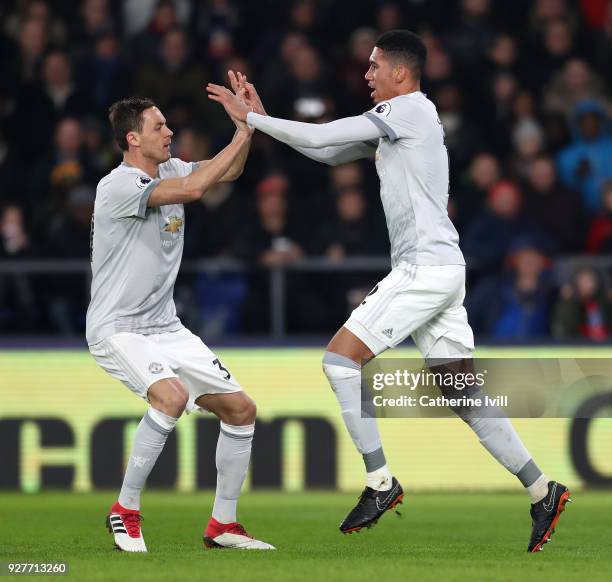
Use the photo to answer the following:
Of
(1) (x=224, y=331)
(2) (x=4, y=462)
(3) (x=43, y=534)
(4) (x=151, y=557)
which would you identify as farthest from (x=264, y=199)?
(4) (x=151, y=557)

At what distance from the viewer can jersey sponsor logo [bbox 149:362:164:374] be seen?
25.7 ft

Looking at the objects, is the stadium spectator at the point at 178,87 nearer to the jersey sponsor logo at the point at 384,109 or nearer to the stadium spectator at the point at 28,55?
the stadium spectator at the point at 28,55

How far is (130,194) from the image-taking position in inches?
312

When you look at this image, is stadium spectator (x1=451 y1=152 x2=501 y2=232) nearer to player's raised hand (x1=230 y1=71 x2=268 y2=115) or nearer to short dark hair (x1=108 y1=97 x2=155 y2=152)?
player's raised hand (x1=230 y1=71 x2=268 y2=115)

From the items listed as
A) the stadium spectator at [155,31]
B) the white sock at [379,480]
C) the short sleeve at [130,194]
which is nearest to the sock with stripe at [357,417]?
the white sock at [379,480]

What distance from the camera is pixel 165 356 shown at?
26.3 feet

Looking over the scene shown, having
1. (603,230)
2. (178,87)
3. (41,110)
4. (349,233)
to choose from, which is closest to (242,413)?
(349,233)

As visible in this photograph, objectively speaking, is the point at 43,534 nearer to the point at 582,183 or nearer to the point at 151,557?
the point at 151,557

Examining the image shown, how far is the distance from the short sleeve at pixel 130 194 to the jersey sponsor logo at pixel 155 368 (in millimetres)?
751

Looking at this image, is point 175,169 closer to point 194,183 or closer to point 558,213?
point 194,183

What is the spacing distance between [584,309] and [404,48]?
4832 millimetres

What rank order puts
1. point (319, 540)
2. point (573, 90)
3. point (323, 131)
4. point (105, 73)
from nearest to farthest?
point (323, 131) < point (319, 540) < point (573, 90) < point (105, 73)

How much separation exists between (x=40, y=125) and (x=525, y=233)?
184 inches

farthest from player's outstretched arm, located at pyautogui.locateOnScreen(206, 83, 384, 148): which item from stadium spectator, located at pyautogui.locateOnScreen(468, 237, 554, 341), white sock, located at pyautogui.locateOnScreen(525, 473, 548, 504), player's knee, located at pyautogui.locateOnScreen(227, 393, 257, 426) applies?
stadium spectator, located at pyautogui.locateOnScreen(468, 237, 554, 341)
